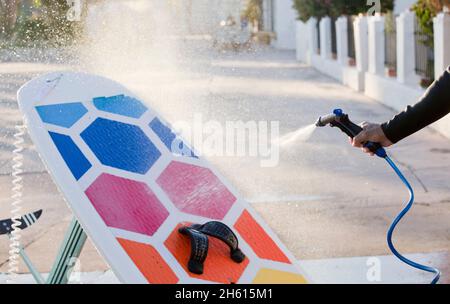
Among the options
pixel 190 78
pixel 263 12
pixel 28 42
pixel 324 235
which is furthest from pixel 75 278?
pixel 263 12

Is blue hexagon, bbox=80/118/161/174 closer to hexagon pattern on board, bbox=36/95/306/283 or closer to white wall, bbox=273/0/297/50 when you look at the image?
hexagon pattern on board, bbox=36/95/306/283

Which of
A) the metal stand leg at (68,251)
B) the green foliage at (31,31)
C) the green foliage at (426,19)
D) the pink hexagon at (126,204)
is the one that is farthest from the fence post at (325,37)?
the pink hexagon at (126,204)

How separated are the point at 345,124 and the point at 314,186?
179 inches

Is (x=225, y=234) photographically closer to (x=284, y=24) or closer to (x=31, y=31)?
(x=31, y=31)

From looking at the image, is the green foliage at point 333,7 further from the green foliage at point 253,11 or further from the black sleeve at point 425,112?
the black sleeve at point 425,112

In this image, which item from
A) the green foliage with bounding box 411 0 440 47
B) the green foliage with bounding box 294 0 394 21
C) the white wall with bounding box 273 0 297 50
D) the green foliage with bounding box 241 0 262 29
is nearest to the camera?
the green foliage with bounding box 411 0 440 47

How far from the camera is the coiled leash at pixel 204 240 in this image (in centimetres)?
295

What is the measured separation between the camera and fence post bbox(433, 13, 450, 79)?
11.0 metres

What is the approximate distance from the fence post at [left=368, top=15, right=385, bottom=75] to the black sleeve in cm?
1271

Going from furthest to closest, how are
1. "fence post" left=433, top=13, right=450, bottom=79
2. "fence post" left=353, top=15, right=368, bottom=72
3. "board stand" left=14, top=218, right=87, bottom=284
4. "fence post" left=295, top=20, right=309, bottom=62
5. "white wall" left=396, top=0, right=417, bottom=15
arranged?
"fence post" left=295, top=20, right=309, bottom=62
"white wall" left=396, top=0, right=417, bottom=15
"fence post" left=353, top=15, right=368, bottom=72
"fence post" left=433, top=13, right=450, bottom=79
"board stand" left=14, top=218, right=87, bottom=284

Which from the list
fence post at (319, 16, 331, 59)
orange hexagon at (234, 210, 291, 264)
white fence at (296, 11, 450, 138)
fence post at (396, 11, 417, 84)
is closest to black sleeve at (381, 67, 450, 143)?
orange hexagon at (234, 210, 291, 264)

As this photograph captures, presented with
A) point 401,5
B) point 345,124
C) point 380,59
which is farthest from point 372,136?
point 401,5

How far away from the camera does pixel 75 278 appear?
17.0 feet

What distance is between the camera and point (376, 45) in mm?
15484
